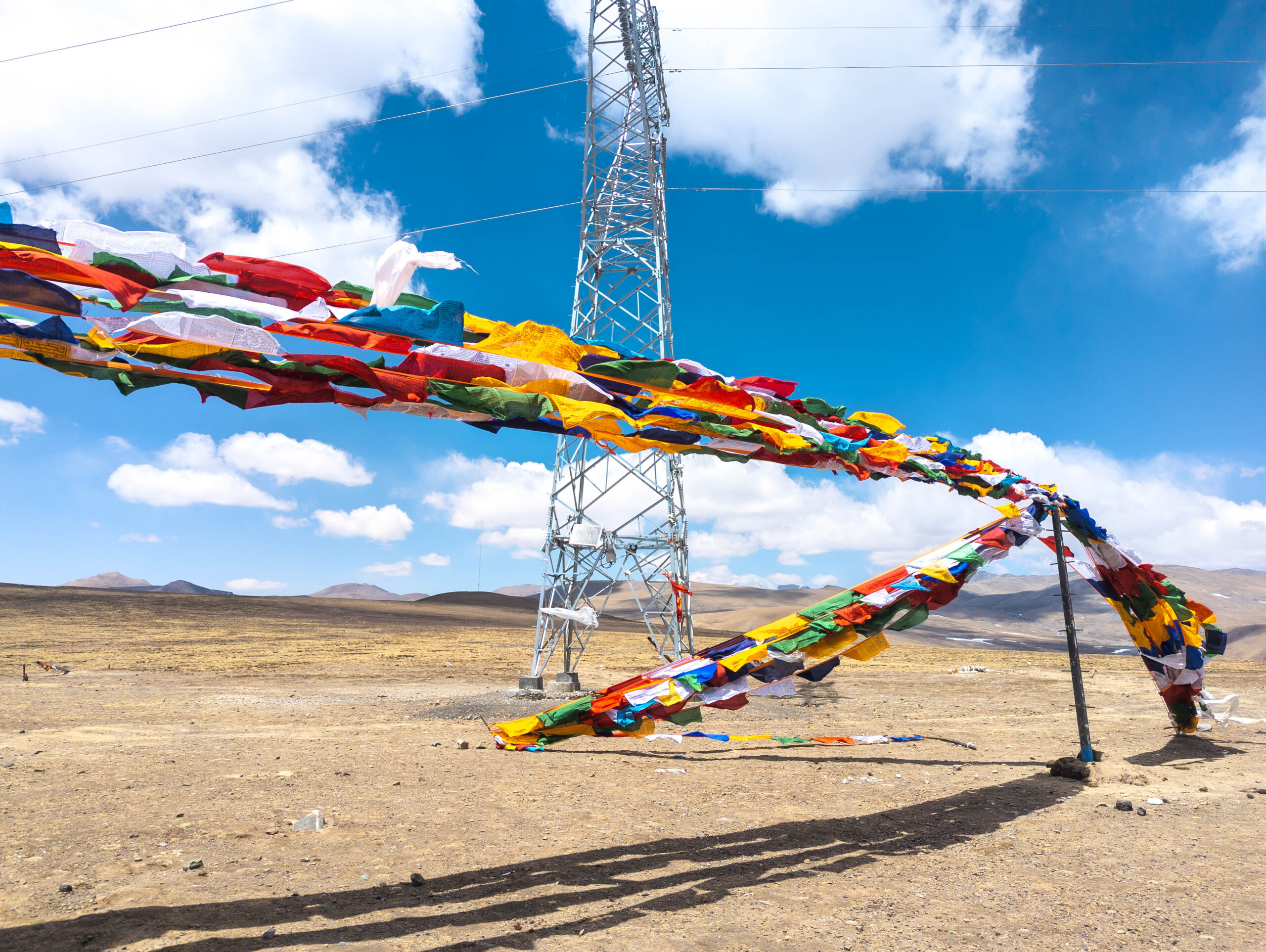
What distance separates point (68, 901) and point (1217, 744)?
12.8 metres

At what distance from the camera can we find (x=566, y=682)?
14.8 metres

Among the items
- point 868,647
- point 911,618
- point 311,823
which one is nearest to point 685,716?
point 868,647

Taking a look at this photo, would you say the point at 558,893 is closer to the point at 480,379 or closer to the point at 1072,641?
the point at 480,379

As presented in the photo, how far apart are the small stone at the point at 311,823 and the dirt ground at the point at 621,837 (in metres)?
0.11

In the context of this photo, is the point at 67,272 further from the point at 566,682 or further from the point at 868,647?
the point at 566,682

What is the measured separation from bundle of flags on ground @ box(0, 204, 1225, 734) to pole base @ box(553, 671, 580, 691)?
767 centimetres

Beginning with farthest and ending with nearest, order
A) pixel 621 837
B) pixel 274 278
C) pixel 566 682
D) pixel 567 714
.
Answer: pixel 566 682 → pixel 567 714 → pixel 621 837 → pixel 274 278

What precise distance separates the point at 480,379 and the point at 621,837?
406cm

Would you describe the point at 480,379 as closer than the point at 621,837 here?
Yes

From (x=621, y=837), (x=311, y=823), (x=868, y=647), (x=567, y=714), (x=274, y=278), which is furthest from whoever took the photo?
(x=567, y=714)

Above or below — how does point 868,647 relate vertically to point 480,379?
below

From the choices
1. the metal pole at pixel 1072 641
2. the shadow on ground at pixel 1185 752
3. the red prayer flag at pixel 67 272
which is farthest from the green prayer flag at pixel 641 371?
the shadow on ground at pixel 1185 752

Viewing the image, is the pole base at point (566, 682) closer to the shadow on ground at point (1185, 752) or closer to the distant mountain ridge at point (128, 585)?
the shadow on ground at point (1185, 752)

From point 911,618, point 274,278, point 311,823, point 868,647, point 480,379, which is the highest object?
point 274,278
